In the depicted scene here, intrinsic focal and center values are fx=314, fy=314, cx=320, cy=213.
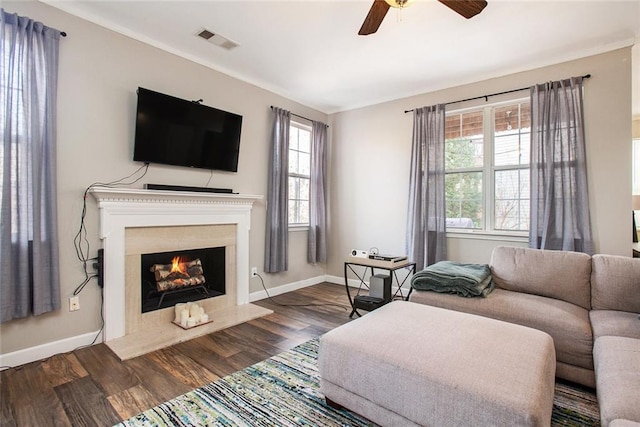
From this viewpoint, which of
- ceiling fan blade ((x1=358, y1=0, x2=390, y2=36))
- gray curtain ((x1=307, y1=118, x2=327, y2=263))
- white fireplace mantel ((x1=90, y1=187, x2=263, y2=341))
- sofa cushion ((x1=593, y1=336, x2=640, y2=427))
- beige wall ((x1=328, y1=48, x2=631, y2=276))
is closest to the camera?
sofa cushion ((x1=593, y1=336, x2=640, y2=427))

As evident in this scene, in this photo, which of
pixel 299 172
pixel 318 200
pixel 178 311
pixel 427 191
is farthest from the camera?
pixel 318 200

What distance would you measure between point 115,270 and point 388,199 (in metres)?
3.21

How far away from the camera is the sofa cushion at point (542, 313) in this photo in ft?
6.37

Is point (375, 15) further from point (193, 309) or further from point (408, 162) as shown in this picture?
point (193, 309)

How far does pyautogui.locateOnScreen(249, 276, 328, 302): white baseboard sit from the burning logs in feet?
2.35

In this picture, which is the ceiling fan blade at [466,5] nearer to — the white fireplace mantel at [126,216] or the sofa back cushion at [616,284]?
the sofa back cushion at [616,284]

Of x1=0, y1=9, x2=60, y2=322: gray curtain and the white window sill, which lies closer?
x1=0, y1=9, x2=60, y2=322: gray curtain

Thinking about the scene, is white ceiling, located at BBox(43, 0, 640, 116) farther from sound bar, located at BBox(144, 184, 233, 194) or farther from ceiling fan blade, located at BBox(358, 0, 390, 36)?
sound bar, located at BBox(144, 184, 233, 194)

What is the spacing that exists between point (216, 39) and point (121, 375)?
9.26 ft

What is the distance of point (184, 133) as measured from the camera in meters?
3.03

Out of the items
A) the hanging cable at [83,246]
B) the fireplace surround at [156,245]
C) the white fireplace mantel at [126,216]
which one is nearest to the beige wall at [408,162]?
the fireplace surround at [156,245]

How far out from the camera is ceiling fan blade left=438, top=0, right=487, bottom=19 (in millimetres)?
1923

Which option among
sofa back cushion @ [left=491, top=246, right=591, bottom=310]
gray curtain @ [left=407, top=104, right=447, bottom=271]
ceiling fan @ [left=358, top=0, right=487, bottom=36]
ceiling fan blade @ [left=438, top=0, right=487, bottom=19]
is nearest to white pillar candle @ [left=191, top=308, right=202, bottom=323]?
gray curtain @ [left=407, top=104, right=447, bottom=271]

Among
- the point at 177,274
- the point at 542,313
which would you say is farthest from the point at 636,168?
the point at 177,274
